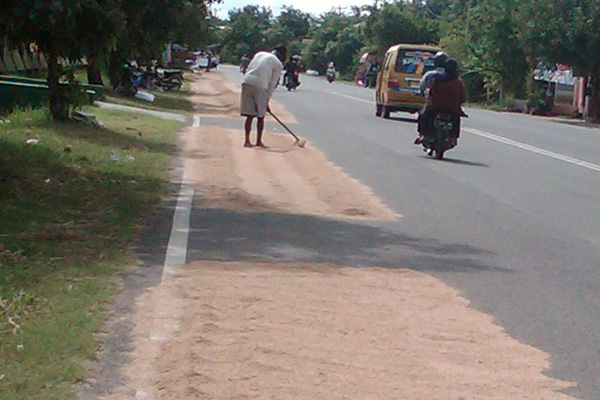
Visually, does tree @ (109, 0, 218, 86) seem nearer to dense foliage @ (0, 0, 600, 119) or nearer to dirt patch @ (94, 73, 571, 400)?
dense foliage @ (0, 0, 600, 119)

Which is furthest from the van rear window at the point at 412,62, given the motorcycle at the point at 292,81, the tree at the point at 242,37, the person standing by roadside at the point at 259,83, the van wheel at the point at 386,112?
the tree at the point at 242,37

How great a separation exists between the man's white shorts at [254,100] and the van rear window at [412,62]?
1197cm

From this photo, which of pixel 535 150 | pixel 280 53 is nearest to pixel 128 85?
pixel 280 53

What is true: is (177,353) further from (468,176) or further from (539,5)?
(539,5)

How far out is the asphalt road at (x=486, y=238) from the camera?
6.72 m

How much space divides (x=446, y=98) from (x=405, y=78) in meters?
11.5

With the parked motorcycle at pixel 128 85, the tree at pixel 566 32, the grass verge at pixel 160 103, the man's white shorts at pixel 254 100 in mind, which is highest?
the tree at pixel 566 32

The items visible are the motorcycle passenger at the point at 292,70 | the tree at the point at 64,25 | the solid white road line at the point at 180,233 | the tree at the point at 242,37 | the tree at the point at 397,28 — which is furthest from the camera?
the tree at the point at 242,37

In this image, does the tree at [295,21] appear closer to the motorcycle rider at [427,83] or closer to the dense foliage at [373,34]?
the dense foliage at [373,34]

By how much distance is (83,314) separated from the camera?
605cm

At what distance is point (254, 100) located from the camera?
17.7 meters

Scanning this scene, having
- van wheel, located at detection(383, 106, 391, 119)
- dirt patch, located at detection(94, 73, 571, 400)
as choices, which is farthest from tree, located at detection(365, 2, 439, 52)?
dirt patch, located at detection(94, 73, 571, 400)

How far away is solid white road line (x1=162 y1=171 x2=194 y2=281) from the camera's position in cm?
772

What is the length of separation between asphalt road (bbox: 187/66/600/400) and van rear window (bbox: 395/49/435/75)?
37.5ft
